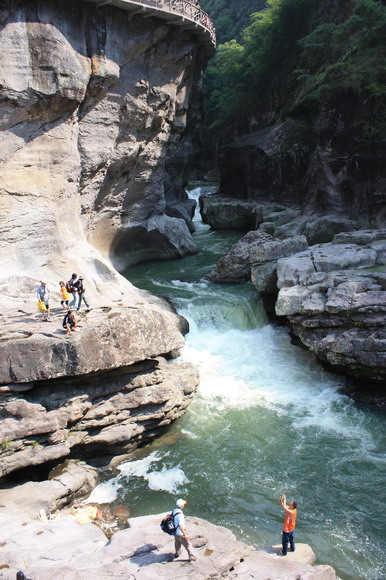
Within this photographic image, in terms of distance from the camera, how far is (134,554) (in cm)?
890

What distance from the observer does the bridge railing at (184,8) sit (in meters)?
20.9

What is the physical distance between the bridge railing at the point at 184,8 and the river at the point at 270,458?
13712mm

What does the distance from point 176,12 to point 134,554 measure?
69.3ft

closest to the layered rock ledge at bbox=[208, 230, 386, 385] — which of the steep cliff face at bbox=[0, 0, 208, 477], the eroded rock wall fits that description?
the steep cliff face at bbox=[0, 0, 208, 477]

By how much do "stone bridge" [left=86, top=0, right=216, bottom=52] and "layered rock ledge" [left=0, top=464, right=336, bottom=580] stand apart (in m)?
18.2

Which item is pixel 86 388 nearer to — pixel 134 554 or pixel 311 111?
pixel 134 554

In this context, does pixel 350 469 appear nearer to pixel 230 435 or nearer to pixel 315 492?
pixel 315 492

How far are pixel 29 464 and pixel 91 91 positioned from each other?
14835 millimetres

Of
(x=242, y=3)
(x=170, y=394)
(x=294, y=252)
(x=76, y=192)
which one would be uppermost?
(x=242, y=3)

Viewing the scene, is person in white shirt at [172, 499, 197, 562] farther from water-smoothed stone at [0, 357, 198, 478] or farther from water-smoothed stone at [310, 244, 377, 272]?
water-smoothed stone at [310, 244, 377, 272]

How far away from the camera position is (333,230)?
28.7m

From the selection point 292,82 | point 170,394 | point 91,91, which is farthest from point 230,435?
point 292,82

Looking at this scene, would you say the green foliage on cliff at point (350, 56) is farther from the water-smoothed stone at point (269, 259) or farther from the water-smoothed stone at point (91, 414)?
the water-smoothed stone at point (91, 414)

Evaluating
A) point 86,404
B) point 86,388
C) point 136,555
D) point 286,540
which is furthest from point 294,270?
point 136,555
